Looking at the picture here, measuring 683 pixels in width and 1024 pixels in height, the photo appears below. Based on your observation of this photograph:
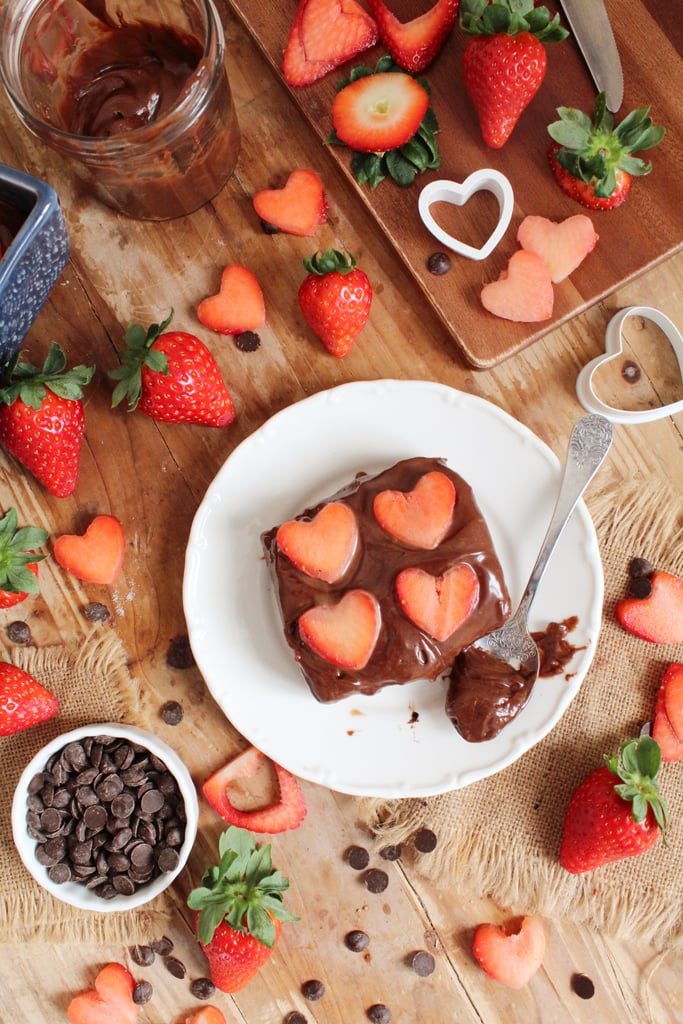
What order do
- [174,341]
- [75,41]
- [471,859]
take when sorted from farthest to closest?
[471,859], [174,341], [75,41]

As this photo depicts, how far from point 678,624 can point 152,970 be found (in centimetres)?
179

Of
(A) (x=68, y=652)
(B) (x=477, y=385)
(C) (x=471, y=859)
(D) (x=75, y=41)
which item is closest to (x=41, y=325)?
(D) (x=75, y=41)

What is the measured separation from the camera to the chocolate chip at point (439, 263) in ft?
7.64

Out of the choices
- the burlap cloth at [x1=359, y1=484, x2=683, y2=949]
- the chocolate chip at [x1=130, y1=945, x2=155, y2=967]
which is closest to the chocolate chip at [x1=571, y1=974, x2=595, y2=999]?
the burlap cloth at [x1=359, y1=484, x2=683, y2=949]

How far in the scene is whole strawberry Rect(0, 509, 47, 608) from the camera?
225cm

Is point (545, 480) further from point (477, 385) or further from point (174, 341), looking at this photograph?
point (174, 341)

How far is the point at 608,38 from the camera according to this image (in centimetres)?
232

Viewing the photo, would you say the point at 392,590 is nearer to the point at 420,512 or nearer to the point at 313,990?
the point at 420,512

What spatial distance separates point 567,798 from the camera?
247cm

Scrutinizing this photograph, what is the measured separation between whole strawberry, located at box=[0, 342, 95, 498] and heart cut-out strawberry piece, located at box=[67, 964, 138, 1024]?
4.65 ft

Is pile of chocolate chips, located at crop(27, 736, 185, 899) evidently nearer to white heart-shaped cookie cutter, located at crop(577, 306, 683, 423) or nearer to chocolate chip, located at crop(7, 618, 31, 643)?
chocolate chip, located at crop(7, 618, 31, 643)

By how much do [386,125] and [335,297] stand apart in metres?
0.46

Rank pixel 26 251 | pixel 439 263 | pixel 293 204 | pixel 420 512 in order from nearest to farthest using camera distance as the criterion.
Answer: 1. pixel 26 251
2. pixel 420 512
3. pixel 439 263
4. pixel 293 204

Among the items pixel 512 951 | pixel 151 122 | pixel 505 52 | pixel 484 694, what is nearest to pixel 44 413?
pixel 151 122
